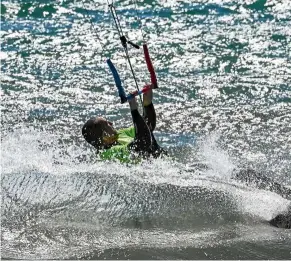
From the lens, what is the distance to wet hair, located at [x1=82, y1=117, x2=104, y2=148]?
710 centimetres

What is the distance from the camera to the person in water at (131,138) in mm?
6609

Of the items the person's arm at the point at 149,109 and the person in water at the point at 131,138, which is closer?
the person in water at the point at 131,138

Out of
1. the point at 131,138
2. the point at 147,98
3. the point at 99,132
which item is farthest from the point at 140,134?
the point at 131,138

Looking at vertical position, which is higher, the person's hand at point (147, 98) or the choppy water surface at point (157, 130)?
the person's hand at point (147, 98)

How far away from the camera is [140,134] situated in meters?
6.63

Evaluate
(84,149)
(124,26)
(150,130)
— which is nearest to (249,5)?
(124,26)

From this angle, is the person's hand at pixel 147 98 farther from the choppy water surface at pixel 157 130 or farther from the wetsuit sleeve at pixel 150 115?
the choppy water surface at pixel 157 130

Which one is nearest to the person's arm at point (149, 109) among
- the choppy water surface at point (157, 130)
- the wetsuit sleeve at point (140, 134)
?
the wetsuit sleeve at point (140, 134)

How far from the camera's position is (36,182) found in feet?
21.9

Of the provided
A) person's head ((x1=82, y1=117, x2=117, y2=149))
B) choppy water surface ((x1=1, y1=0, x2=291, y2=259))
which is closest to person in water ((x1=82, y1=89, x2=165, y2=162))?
person's head ((x1=82, y1=117, x2=117, y2=149))

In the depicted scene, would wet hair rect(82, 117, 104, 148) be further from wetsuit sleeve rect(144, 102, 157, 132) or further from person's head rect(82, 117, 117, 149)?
wetsuit sleeve rect(144, 102, 157, 132)

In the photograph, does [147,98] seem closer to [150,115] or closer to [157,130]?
[150,115]

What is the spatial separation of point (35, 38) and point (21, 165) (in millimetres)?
5862

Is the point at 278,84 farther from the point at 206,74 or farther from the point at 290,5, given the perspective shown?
the point at 290,5
